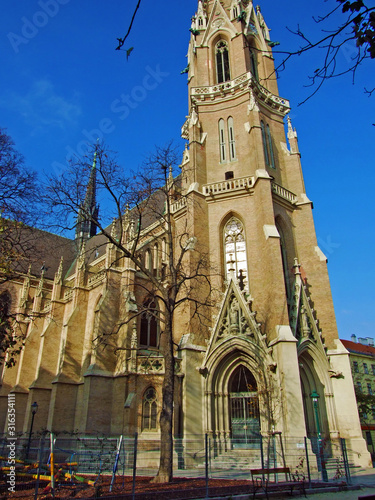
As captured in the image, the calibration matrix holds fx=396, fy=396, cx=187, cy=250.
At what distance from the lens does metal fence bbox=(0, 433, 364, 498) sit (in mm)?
11109

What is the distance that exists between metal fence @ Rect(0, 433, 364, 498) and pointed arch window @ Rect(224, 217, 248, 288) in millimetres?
7772

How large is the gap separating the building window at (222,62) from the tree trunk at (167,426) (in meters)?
20.4

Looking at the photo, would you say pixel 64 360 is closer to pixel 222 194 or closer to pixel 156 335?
pixel 156 335

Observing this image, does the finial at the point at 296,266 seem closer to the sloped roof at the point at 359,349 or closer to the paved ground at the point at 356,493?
the paved ground at the point at 356,493

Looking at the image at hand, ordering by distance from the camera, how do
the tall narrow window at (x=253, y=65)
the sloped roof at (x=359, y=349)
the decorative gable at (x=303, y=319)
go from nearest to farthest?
the decorative gable at (x=303, y=319) → the tall narrow window at (x=253, y=65) → the sloped roof at (x=359, y=349)

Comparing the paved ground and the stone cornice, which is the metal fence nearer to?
the paved ground

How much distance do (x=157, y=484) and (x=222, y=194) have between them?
1499 cm

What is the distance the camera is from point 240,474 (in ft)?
44.6

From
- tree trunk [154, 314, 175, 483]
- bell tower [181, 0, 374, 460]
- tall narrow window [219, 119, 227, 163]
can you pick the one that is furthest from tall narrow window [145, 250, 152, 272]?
tree trunk [154, 314, 175, 483]

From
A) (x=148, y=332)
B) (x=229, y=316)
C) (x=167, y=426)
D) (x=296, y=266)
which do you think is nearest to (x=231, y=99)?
(x=296, y=266)

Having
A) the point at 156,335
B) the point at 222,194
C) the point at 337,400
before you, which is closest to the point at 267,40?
the point at 222,194

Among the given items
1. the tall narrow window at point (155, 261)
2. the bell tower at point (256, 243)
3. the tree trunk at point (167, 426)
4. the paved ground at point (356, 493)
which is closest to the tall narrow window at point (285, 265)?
the bell tower at point (256, 243)

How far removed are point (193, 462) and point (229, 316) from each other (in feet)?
20.6

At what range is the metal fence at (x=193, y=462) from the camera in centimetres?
1111
